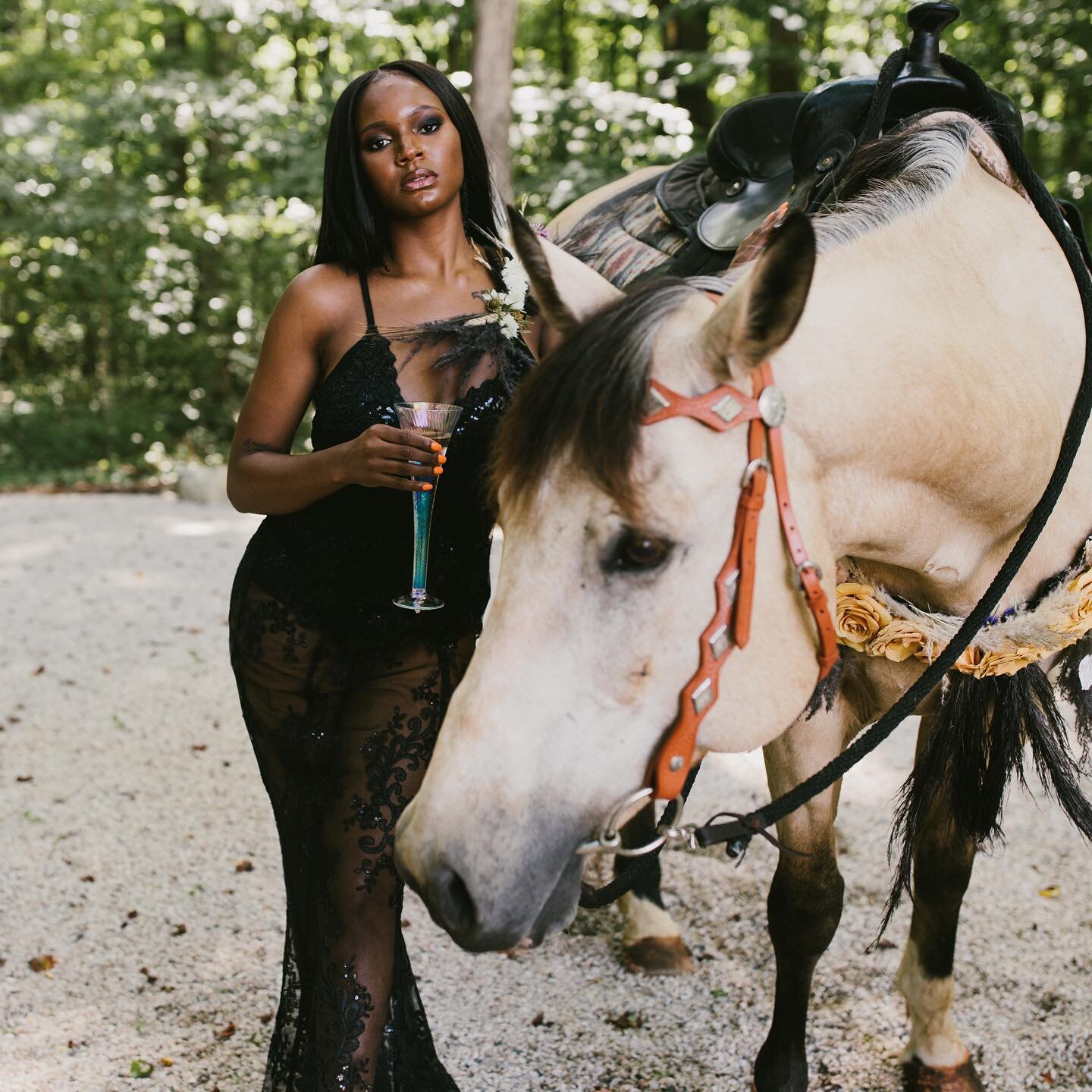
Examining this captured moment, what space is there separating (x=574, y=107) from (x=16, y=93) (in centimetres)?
977

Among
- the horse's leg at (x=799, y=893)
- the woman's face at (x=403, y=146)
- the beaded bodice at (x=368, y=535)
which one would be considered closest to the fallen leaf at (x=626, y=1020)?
the horse's leg at (x=799, y=893)

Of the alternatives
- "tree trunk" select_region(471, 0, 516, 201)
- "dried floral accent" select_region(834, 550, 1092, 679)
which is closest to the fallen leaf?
"dried floral accent" select_region(834, 550, 1092, 679)

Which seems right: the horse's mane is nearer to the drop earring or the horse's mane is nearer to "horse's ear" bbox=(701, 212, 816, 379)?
"horse's ear" bbox=(701, 212, 816, 379)

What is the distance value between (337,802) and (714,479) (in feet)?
3.41

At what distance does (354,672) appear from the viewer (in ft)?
6.55

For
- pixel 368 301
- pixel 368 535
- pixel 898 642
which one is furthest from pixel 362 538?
pixel 898 642

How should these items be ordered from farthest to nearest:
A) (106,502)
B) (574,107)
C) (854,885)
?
(106,502) < (574,107) < (854,885)

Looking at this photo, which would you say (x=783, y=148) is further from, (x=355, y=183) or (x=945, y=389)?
(x=945, y=389)

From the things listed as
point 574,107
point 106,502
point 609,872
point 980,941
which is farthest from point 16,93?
point 980,941

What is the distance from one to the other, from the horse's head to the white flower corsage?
0.61 metres

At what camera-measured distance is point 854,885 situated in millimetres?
3408

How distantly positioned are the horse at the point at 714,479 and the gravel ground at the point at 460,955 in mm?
1508

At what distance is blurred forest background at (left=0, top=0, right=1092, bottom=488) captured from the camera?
7645 millimetres

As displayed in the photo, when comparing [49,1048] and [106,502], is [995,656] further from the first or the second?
[106,502]
